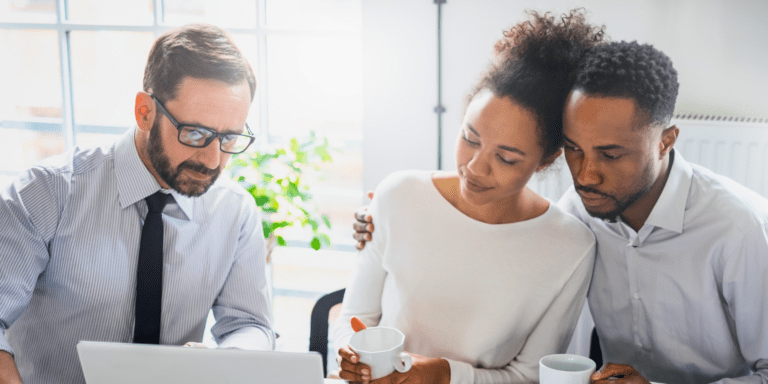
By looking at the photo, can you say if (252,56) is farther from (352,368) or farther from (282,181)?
(352,368)

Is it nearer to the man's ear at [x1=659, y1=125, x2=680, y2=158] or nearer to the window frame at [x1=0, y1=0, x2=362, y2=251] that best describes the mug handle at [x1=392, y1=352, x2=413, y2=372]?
the man's ear at [x1=659, y1=125, x2=680, y2=158]

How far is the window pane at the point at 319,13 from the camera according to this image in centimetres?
280

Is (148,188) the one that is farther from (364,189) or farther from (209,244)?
(364,189)

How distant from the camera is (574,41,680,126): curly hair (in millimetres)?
1154

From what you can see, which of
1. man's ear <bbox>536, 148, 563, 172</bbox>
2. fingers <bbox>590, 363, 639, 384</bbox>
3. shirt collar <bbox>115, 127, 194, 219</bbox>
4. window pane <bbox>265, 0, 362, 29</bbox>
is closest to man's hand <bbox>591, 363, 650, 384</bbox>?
fingers <bbox>590, 363, 639, 384</bbox>

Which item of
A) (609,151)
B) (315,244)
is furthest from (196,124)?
(315,244)

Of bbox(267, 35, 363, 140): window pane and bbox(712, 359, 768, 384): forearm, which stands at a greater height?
bbox(267, 35, 363, 140): window pane

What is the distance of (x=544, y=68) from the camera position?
1245 mm

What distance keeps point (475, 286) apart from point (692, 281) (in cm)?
46

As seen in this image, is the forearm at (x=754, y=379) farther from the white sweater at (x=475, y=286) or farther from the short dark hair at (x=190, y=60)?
the short dark hair at (x=190, y=60)

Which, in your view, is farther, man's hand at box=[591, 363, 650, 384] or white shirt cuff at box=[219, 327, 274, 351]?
white shirt cuff at box=[219, 327, 274, 351]

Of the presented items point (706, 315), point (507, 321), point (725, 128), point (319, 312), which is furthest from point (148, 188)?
point (725, 128)

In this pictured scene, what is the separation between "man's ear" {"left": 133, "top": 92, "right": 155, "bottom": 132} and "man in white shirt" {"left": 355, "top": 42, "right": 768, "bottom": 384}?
0.88 metres

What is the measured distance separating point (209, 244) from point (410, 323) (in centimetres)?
51
